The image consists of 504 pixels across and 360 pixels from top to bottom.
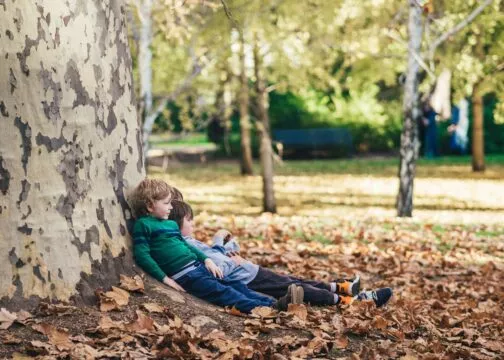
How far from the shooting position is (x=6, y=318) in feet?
14.6

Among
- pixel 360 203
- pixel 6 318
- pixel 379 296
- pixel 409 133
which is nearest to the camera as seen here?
pixel 6 318

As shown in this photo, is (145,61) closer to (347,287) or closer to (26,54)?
(347,287)

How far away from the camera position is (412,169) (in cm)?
1516

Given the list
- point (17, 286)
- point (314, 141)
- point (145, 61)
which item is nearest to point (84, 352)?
point (17, 286)

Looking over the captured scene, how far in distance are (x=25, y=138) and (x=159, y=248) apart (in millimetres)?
1290

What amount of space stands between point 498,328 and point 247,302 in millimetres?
2162

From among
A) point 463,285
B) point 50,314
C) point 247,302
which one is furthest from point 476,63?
point 50,314

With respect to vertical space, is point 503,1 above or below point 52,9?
above

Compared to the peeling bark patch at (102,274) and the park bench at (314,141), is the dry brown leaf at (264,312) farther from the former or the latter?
the park bench at (314,141)

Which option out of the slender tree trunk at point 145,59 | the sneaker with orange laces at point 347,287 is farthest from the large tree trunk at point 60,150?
the slender tree trunk at point 145,59

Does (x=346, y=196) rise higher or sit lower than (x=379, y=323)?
lower

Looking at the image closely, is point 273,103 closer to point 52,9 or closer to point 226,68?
point 226,68

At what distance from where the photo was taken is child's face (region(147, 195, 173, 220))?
17.7ft

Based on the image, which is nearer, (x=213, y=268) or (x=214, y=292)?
(x=214, y=292)
